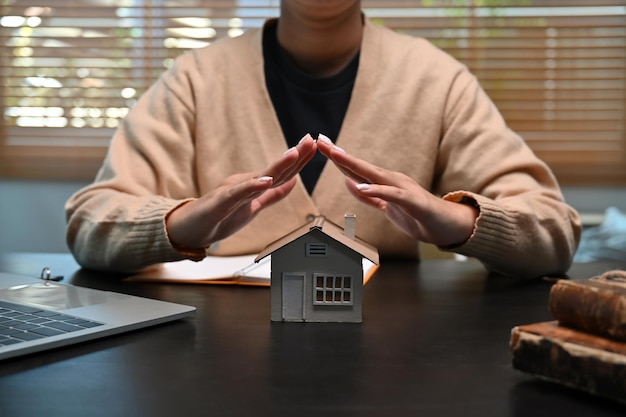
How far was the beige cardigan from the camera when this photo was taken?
A: 138 cm

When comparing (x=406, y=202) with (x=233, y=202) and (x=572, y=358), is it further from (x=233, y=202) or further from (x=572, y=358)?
(x=572, y=358)

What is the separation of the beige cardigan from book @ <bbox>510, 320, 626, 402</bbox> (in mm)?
722

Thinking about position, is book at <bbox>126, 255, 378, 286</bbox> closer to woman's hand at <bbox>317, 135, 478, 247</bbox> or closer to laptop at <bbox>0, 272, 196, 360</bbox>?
woman's hand at <bbox>317, 135, 478, 247</bbox>

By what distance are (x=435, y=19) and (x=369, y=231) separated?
3.51 ft

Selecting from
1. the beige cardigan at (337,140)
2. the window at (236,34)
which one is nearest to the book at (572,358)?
the beige cardigan at (337,140)

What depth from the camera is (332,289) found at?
819 millimetres

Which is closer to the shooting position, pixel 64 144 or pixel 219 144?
pixel 219 144

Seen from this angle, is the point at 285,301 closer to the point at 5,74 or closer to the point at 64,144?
the point at 64,144

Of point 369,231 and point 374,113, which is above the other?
point 374,113

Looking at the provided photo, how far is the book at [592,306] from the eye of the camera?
0.55 meters

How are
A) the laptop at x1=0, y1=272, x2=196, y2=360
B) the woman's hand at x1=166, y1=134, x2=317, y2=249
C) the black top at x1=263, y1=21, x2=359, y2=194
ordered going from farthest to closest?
the black top at x1=263, y1=21, x2=359, y2=194 → the woman's hand at x1=166, y1=134, x2=317, y2=249 → the laptop at x1=0, y1=272, x2=196, y2=360

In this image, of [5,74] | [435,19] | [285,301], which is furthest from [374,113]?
[5,74]

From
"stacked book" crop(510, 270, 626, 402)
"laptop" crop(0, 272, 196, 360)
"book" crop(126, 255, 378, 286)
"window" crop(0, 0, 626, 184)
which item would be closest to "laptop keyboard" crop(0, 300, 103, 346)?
"laptop" crop(0, 272, 196, 360)

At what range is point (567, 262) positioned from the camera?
128cm
